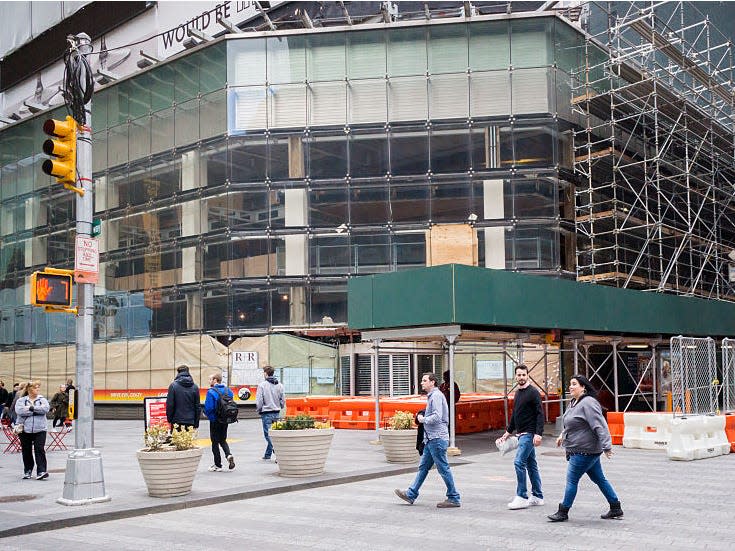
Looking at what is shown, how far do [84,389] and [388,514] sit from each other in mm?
4619

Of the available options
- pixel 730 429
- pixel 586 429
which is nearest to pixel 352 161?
pixel 730 429

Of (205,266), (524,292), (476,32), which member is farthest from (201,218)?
(524,292)

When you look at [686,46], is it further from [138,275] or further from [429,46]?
[138,275]

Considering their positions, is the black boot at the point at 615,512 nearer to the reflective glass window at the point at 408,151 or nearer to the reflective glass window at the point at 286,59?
the reflective glass window at the point at 408,151

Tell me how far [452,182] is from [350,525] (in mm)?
24124

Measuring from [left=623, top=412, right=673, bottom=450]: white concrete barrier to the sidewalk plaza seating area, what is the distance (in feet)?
12.7

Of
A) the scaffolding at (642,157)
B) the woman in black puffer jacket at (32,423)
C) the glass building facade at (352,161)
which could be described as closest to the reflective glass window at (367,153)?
the glass building facade at (352,161)

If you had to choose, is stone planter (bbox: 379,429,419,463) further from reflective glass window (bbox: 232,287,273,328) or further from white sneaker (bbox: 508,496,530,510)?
reflective glass window (bbox: 232,287,273,328)

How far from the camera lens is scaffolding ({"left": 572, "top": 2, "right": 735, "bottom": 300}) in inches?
1276

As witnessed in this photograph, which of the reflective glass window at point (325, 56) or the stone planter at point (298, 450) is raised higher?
the reflective glass window at point (325, 56)

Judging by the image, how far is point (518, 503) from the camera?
36.8ft

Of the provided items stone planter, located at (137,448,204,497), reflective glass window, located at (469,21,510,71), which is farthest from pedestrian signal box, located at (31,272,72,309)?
reflective glass window, located at (469,21,510,71)

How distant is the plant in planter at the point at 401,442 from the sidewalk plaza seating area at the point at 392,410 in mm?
5788

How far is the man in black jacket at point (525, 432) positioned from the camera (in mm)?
11172
